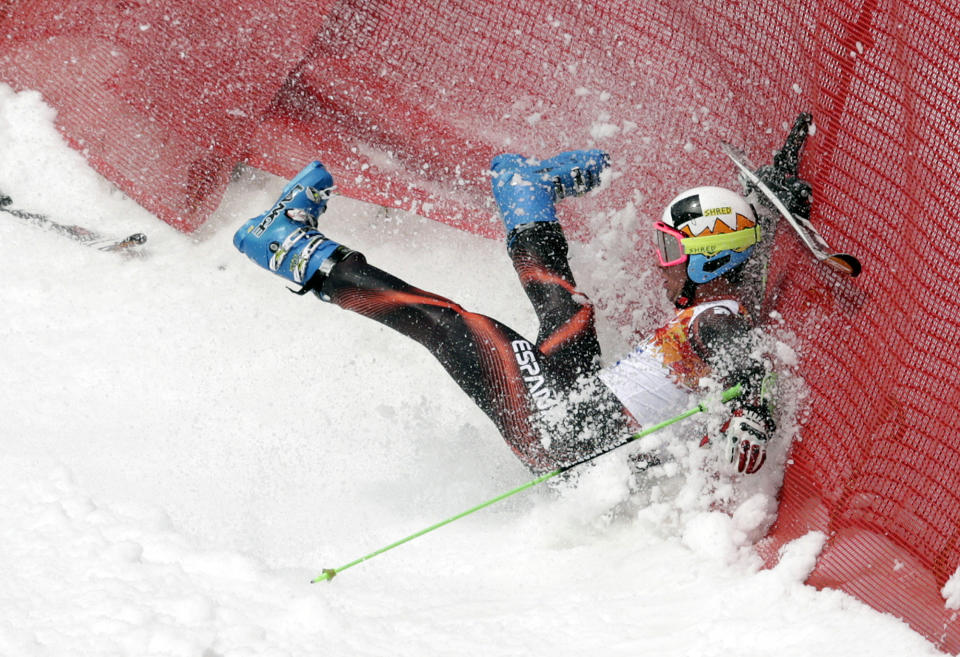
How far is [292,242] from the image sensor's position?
9.62ft

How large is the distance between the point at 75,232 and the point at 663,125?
2378 millimetres

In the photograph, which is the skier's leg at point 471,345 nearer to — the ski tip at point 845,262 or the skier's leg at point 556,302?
the skier's leg at point 556,302

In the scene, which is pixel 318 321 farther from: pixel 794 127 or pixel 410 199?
pixel 794 127

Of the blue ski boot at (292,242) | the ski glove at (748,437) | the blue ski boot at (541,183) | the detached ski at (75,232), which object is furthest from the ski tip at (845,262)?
the detached ski at (75,232)

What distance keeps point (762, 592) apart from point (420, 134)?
6.94ft

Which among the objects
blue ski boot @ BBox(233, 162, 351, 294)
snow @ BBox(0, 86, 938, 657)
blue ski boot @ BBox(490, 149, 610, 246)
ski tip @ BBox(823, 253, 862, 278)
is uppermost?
ski tip @ BBox(823, 253, 862, 278)

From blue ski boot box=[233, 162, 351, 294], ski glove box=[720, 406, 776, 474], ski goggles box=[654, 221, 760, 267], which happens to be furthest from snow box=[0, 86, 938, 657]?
blue ski boot box=[233, 162, 351, 294]

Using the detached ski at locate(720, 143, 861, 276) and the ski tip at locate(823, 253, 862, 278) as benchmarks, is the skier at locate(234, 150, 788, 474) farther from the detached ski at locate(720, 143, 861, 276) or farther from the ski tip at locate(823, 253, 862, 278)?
the ski tip at locate(823, 253, 862, 278)

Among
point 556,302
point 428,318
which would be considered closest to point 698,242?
point 556,302

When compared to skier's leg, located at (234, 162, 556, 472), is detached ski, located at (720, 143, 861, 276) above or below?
above

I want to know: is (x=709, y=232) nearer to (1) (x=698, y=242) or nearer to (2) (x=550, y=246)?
(1) (x=698, y=242)

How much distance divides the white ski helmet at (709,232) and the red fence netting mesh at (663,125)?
227 millimetres

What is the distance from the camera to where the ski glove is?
8.21ft

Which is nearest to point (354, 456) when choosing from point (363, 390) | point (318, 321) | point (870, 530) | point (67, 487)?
point (363, 390)
